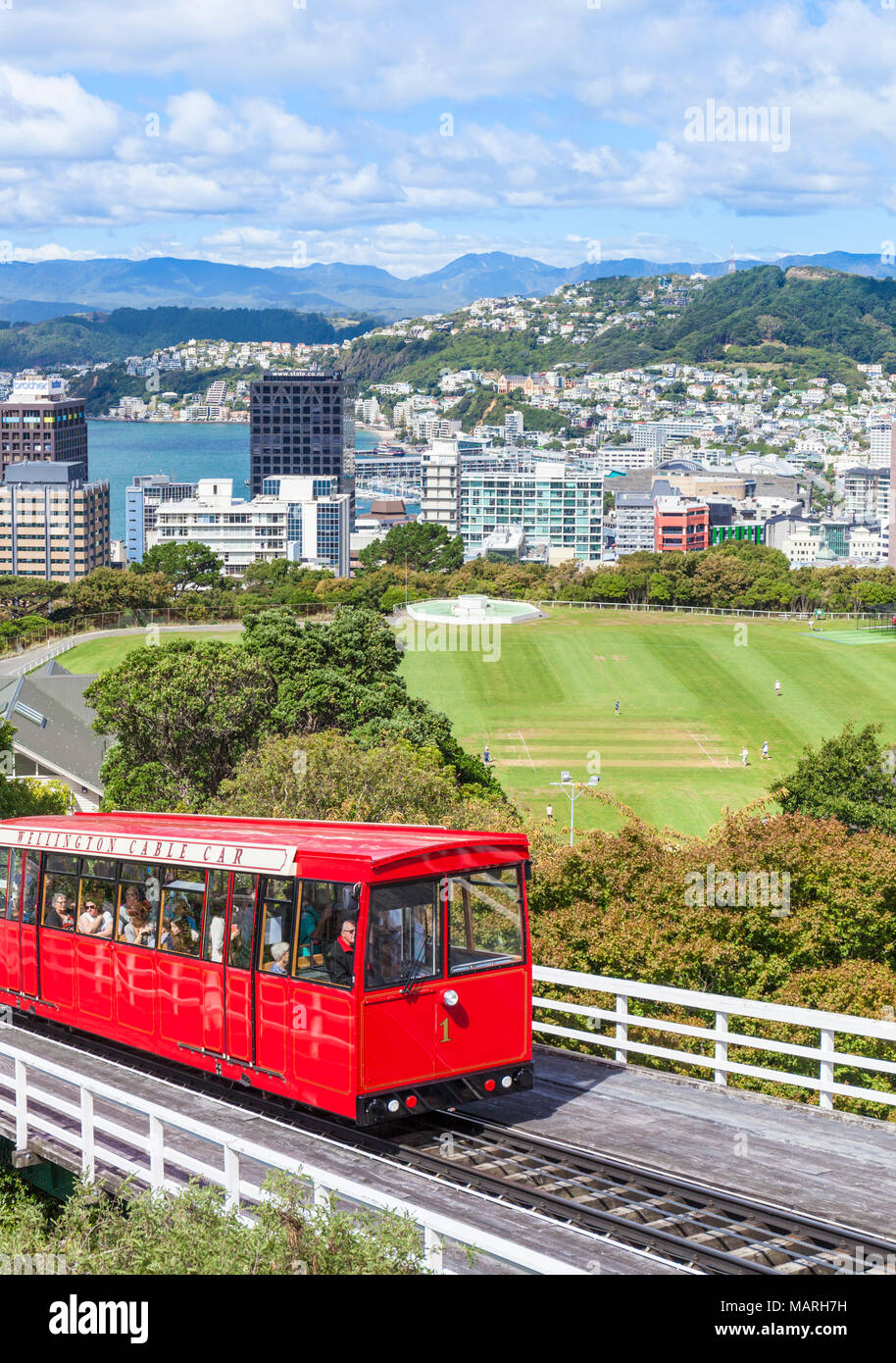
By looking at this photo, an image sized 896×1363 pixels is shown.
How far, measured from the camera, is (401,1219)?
28.7 ft

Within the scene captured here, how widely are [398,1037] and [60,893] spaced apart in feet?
19.6

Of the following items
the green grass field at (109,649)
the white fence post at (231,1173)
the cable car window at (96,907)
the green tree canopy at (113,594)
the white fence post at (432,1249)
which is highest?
the green tree canopy at (113,594)

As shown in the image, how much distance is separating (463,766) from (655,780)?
22.0 metres

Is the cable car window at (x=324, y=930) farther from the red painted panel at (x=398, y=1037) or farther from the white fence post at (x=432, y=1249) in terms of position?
the white fence post at (x=432, y=1249)

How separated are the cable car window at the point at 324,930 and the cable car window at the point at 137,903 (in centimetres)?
262

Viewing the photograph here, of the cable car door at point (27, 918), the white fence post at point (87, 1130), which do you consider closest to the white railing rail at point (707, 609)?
the cable car door at point (27, 918)

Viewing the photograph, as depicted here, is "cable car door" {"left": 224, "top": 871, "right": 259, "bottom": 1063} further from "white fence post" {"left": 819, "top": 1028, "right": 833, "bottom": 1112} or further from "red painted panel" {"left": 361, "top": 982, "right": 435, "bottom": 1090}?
"white fence post" {"left": 819, "top": 1028, "right": 833, "bottom": 1112}

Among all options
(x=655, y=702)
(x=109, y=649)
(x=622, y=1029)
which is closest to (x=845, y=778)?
(x=622, y=1029)

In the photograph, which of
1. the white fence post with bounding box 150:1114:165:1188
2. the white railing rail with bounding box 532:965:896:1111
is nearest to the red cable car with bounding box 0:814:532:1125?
the white railing rail with bounding box 532:965:896:1111

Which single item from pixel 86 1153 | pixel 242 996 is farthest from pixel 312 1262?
pixel 242 996

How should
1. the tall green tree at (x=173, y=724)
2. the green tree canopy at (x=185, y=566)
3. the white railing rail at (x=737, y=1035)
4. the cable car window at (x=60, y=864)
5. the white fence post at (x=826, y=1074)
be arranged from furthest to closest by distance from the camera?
1. the green tree canopy at (x=185, y=566)
2. the tall green tree at (x=173, y=724)
3. the cable car window at (x=60, y=864)
4. the white fence post at (x=826, y=1074)
5. the white railing rail at (x=737, y=1035)

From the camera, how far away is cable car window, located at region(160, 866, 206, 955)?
1461 centimetres

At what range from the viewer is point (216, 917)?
47.0ft

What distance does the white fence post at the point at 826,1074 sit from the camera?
13.6 m
